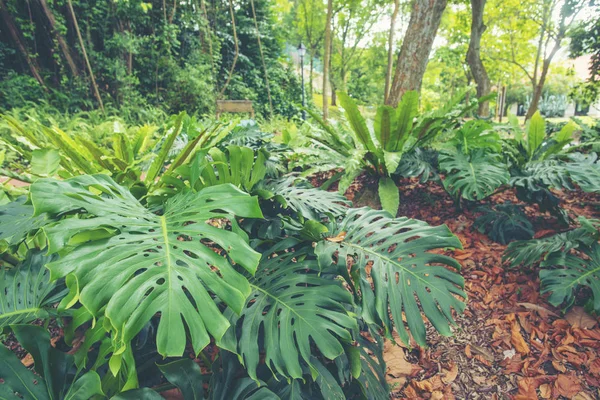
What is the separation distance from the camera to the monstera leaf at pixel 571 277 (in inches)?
57.5

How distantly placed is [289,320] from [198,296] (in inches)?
12.1

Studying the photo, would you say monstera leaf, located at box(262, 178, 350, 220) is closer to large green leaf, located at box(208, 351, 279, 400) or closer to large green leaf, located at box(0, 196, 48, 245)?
large green leaf, located at box(208, 351, 279, 400)

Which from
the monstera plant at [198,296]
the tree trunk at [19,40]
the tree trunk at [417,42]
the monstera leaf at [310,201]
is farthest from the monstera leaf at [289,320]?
the tree trunk at [19,40]

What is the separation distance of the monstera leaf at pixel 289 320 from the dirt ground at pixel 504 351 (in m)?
0.63

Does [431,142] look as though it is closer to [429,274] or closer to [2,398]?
[429,274]

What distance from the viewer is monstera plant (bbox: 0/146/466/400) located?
0.71 m

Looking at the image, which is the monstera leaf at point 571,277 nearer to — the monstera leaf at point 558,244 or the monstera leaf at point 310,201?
the monstera leaf at point 558,244

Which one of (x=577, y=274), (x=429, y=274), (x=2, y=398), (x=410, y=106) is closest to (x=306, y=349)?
(x=429, y=274)

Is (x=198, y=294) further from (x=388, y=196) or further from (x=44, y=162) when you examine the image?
(x=388, y=196)

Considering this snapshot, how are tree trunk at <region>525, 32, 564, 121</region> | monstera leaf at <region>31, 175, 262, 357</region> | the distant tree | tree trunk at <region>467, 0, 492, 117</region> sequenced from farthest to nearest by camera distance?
tree trunk at <region>525, 32, 564, 121</region> → tree trunk at <region>467, 0, 492, 117</region> → the distant tree → monstera leaf at <region>31, 175, 262, 357</region>

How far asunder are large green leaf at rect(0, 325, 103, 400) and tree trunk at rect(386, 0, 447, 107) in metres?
3.63

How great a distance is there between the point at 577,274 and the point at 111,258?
1.95m

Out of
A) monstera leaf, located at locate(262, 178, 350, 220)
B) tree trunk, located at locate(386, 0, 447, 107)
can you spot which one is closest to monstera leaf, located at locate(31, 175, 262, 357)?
monstera leaf, located at locate(262, 178, 350, 220)

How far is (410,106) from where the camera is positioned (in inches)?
89.5
